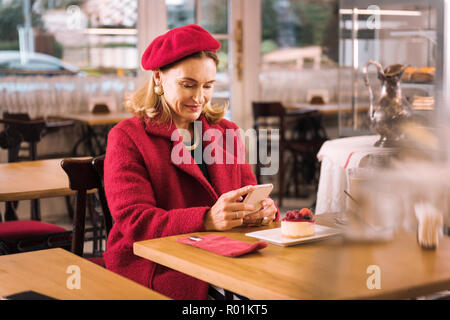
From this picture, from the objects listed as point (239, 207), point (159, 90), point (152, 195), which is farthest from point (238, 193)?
point (159, 90)

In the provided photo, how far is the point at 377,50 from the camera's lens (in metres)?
3.41

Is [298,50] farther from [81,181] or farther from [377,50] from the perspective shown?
[81,181]

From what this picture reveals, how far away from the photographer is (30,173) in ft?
9.91

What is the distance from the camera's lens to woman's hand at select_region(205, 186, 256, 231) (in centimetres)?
159

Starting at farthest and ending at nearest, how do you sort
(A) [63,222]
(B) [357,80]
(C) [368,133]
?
(A) [63,222] < (B) [357,80] < (C) [368,133]

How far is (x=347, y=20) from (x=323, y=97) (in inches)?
115

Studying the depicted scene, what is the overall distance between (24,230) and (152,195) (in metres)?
1.22

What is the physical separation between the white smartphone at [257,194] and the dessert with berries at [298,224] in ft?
0.46

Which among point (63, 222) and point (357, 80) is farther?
point (63, 222)

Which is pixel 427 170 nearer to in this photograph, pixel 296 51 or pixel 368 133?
pixel 368 133

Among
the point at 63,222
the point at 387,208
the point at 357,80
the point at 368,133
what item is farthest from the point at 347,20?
the point at 387,208

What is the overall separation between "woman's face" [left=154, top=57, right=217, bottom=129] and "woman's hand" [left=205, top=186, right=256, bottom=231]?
36 cm

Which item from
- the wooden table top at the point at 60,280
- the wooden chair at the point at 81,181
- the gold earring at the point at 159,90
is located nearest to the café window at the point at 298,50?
the wooden chair at the point at 81,181

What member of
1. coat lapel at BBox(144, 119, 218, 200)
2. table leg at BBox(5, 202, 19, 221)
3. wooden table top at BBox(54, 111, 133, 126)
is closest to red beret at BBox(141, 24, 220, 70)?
coat lapel at BBox(144, 119, 218, 200)
